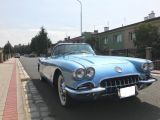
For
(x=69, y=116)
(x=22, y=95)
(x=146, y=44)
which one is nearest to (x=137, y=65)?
(x=69, y=116)

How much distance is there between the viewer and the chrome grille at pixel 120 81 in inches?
235

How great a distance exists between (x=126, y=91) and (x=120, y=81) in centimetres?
23

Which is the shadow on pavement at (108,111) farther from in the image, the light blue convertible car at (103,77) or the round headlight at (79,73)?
the round headlight at (79,73)

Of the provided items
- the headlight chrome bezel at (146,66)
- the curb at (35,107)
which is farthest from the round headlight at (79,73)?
the headlight chrome bezel at (146,66)

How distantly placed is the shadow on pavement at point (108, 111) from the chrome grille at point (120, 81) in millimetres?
548

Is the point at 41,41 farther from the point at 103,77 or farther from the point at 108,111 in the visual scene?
the point at 103,77

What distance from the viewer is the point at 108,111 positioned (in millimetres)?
6391

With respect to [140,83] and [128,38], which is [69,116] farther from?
[128,38]

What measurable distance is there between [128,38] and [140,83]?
3486 cm

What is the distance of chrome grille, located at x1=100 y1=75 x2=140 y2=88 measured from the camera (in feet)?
19.6

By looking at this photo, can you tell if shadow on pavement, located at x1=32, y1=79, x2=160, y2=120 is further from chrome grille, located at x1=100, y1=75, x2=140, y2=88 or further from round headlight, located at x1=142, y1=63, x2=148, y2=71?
round headlight, located at x1=142, y1=63, x2=148, y2=71

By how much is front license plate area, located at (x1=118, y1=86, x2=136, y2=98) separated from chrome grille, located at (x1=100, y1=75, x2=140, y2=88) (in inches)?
3.6

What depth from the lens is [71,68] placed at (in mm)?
6109

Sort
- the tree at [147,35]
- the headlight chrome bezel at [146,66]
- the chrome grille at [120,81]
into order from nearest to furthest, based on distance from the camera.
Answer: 1. the chrome grille at [120,81]
2. the headlight chrome bezel at [146,66]
3. the tree at [147,35]
